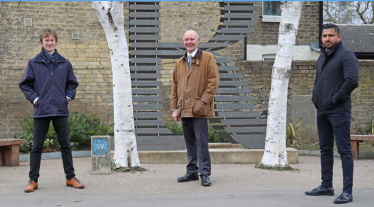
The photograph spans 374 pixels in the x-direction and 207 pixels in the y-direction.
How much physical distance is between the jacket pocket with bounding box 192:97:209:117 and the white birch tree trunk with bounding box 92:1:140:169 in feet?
5.41

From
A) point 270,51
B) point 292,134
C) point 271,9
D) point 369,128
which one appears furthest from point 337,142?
point 271,9

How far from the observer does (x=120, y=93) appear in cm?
830

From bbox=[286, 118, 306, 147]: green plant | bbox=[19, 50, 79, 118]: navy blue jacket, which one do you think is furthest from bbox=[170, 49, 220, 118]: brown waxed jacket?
bbox=[286, 118, 306, 147]: green plant

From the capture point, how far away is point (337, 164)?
32.8 feet

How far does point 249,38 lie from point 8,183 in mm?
13338

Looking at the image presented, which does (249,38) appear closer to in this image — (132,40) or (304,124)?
(304,124)

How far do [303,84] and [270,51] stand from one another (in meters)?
4.33

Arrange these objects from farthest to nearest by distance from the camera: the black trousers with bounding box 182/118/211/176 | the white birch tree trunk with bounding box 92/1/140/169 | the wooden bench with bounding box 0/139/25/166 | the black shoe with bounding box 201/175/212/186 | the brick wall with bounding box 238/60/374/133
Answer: the brick wall with bounding box 238/60/374/133 → the wooden bench with bounding box 0/139/25/166 → the white birch tree trunk with bounding box 92/1/140/169 → the black trousers with bounding box 182/118/211/176 → the black shoe with bounding box 201/175/212/186

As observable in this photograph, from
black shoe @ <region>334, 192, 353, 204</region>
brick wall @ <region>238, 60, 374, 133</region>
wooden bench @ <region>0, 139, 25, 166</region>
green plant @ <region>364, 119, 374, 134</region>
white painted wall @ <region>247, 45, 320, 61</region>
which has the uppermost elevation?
white painted wall @ <region>247, 45, 320, 61</region>

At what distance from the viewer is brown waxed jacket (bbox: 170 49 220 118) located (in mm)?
6961

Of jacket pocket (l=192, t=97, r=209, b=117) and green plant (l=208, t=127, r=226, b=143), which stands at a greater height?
jacket pocket (l=192, t=97, r=209, b=117)

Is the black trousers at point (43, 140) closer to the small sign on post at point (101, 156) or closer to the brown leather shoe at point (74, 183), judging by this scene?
the brown leather shoe at point (74, 183)

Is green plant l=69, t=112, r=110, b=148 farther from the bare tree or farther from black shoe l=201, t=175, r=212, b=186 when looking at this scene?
the bare tree

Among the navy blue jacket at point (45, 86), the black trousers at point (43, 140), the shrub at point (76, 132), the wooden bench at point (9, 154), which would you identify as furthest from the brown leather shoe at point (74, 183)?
the shrub at point (76, 132)
